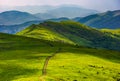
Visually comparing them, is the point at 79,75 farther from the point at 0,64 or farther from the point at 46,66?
the point at 0,64

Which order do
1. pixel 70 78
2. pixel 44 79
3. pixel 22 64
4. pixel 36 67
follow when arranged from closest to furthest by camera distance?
pixel 44 79 → pixel 70 78 → pixel 36 67 → pixel 22 64

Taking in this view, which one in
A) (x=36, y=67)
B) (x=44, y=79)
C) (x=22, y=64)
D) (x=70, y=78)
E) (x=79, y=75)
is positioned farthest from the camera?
(x=22, y=64)

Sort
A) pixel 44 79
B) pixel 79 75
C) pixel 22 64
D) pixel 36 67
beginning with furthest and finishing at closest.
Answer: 1. pixel 22 64
2. pixel 36 67
3. pixel 79 75
4. pixel 44 79

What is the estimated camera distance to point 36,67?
4080 inches

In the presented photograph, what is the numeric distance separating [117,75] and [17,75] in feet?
121

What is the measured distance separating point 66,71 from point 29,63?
66.0 feet

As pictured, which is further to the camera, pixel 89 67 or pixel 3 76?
pixel 89 67

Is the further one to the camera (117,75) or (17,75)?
(117,75)

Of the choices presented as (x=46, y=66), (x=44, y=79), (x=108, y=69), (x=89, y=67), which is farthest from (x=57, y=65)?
(x=44, y=79)

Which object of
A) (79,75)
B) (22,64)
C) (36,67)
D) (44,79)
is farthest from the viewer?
(22,64)

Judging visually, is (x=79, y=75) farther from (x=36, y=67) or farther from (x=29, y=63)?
(x=29, y=63)

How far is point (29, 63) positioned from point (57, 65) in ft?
37.7

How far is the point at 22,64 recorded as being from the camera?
110812 millimetres

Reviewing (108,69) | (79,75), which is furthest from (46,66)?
(108,69)
